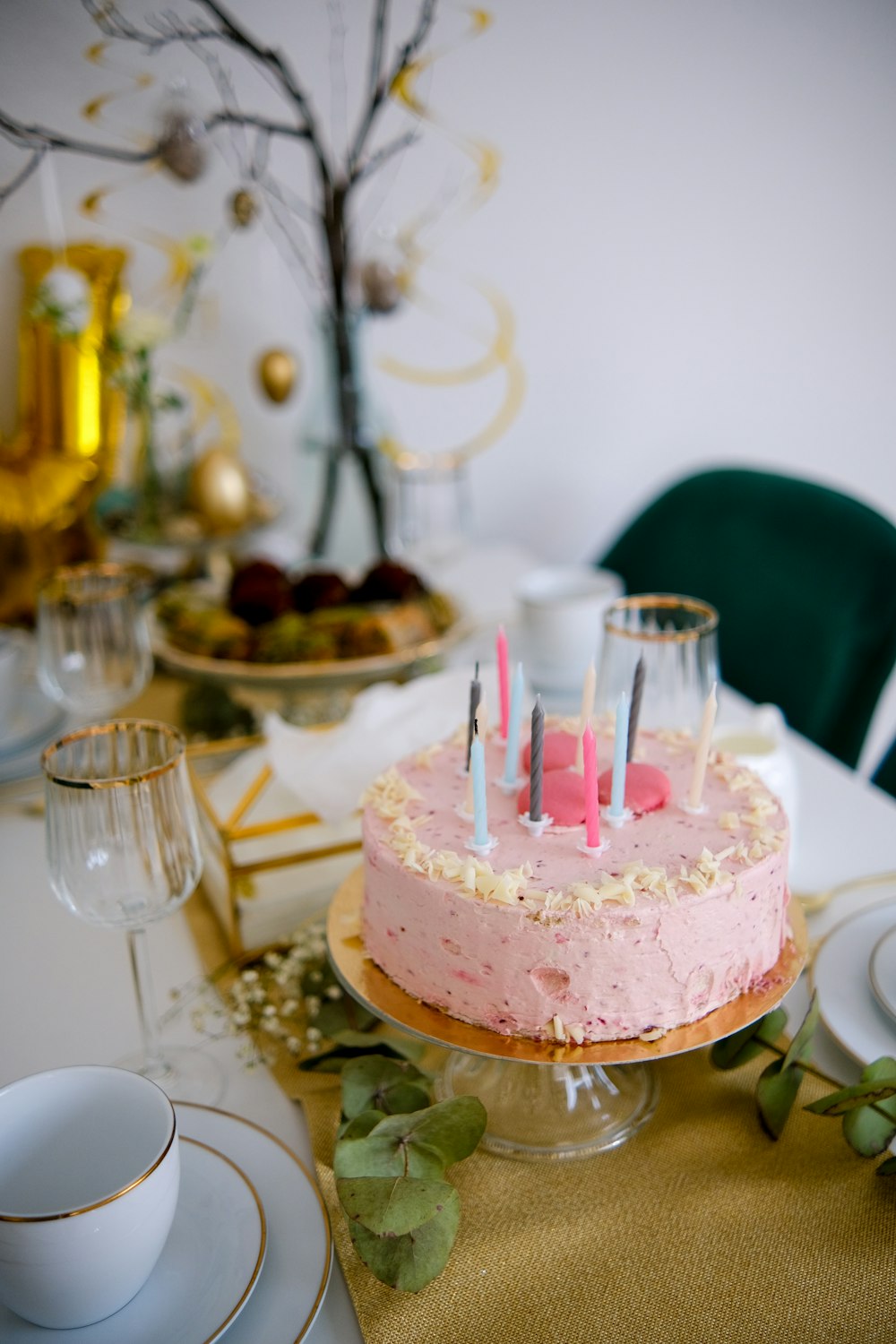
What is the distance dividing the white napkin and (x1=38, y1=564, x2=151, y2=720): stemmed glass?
18 centimetres

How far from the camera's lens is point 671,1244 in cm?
57

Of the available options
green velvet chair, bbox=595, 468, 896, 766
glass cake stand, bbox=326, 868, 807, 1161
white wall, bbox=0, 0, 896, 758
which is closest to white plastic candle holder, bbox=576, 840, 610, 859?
glass cake stand, bbox=326, 868, 807, 1161

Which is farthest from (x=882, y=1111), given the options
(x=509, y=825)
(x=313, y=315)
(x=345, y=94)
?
(x=345, y=94)

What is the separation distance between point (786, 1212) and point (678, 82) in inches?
62.1

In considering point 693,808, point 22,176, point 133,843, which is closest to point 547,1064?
point 693,808

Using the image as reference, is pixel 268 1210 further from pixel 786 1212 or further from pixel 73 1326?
pixel 786 1212

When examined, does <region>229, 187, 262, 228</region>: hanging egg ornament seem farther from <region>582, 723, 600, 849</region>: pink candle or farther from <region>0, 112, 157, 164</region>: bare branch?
<region>582, 723, 600, 849</region>: pink candle

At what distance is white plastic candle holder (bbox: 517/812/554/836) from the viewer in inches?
25.3

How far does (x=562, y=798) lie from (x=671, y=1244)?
0.26 meters

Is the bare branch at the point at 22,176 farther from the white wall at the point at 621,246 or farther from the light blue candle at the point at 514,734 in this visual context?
the light blue candle at the point at 514,734

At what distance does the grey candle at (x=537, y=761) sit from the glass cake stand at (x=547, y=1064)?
136 millimetres

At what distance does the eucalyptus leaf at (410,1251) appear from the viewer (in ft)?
1.71

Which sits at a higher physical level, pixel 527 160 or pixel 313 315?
pixel 527 160

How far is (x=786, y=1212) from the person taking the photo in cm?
58
